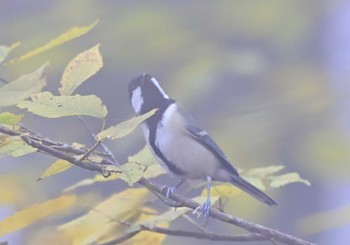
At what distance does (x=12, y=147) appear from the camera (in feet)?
1.60

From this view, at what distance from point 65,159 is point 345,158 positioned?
0.56 meters

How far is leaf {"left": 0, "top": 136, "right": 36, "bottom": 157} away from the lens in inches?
19.0

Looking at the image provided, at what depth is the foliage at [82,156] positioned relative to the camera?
1.61 ft

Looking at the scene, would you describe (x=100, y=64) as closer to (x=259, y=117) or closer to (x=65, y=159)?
(x=65, y=159)

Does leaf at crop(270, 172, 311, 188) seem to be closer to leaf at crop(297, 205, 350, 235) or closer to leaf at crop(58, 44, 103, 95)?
leaf at crop(297, 205, 350, 235)

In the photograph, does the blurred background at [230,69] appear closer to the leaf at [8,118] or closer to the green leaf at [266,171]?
the green leaf at [266,171]

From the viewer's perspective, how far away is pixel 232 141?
112 cm

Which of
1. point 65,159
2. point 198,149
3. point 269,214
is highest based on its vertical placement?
point 269,214

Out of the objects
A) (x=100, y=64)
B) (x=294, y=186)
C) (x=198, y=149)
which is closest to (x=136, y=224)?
(x=100, y=64)

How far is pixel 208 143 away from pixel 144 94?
0.52ft

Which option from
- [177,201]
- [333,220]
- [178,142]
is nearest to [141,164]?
[177,201]

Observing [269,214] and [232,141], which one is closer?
[232,141]

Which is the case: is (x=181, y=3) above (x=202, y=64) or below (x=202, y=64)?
above

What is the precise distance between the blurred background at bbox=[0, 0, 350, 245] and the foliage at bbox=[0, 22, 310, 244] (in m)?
0.30
